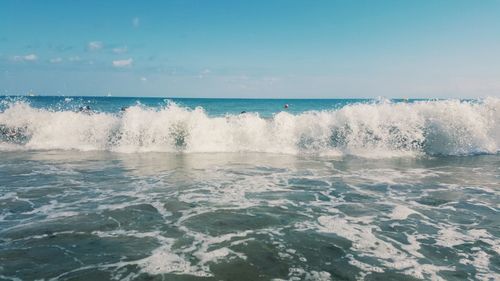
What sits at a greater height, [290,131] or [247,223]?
[290,131]

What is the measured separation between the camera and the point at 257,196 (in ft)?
33.6

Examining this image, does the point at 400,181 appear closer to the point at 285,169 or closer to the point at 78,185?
the point at 285,169

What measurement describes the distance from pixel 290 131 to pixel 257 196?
11.5 meters

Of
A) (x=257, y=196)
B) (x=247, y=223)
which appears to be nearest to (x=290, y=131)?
(x=257, y=196)

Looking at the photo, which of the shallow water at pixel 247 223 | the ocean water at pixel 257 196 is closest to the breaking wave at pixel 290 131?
the ocean water at pixel 257 196

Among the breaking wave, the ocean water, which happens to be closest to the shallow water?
the ocean water

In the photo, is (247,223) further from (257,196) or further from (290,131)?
(290,131)

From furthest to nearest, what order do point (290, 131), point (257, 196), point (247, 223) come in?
1. point (290, 131)
2. point (257, 196)
3. point (247, 223)

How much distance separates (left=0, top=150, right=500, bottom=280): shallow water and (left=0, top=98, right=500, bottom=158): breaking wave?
5.64 meters

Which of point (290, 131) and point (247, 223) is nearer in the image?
point (247, 223)

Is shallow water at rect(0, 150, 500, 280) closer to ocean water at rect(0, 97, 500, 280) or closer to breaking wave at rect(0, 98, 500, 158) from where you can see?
ocean water at rect(0, 97, 500, 280)

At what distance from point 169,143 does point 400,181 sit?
1256cm

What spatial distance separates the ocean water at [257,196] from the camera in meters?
5.98

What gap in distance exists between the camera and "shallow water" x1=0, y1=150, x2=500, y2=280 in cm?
578
